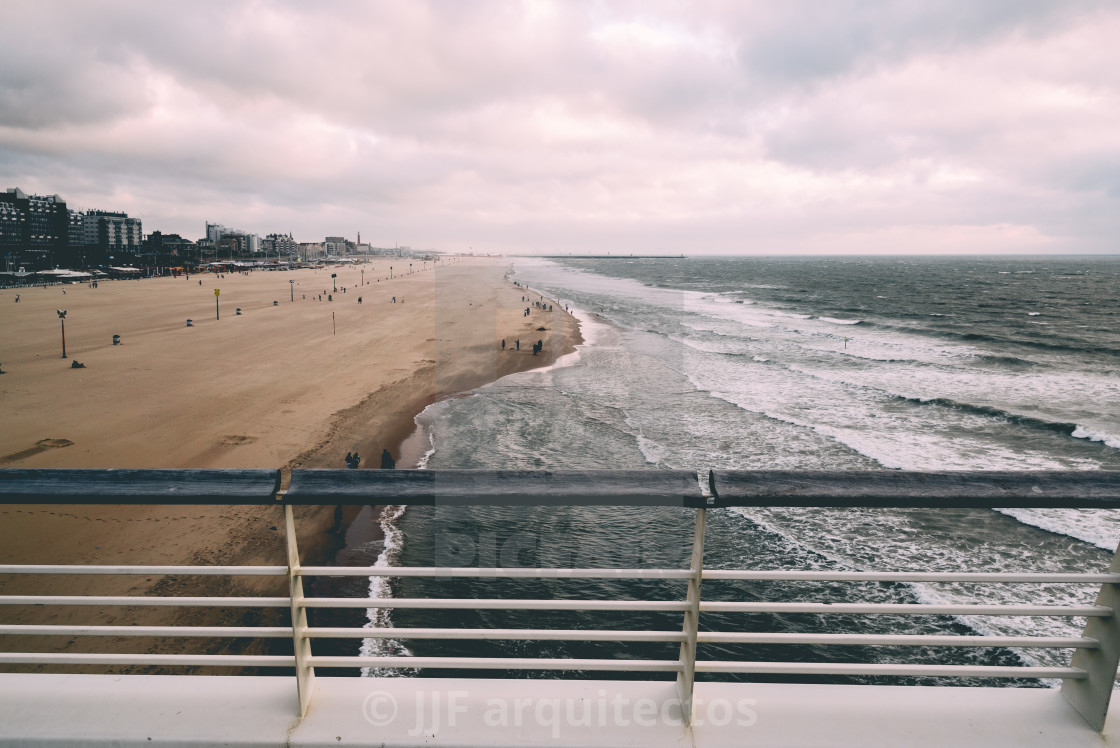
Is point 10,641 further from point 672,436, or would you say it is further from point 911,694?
point 672,436

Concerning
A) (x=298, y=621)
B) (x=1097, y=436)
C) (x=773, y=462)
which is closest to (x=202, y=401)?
(x=773, y=462)

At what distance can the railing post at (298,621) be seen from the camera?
2.05m

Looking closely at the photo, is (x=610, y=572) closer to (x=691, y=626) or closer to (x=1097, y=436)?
(x=691, y=626)

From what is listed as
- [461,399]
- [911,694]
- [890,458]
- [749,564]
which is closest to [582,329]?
[461,399]

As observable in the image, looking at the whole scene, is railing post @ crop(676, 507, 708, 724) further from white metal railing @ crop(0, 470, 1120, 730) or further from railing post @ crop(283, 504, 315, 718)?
railing post @ crop(283, 504, 315, 718)

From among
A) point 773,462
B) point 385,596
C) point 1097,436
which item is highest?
point 1097,436

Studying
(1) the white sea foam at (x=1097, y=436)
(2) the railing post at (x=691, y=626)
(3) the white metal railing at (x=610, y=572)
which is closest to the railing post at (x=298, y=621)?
(3) the white metal railing at (x=610, y=572)

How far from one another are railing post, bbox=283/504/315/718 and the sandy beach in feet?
25.3

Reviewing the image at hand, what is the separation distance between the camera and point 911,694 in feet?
7.89

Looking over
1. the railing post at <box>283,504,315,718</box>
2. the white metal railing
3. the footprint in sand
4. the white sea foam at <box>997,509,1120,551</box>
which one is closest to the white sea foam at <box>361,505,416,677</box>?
the railing post at <box>283,504,315,718</box>

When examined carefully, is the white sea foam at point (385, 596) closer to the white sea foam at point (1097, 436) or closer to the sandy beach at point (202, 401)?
the sandy beach at point (202, 401)

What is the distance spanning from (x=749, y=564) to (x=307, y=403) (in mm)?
16838

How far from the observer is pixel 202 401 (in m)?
21.1

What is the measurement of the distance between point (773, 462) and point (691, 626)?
1435 cm
